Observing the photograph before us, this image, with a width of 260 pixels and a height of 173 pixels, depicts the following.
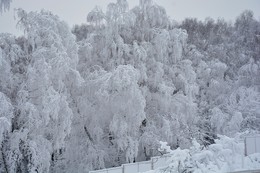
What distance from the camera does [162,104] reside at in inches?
742

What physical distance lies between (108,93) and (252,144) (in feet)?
22.0

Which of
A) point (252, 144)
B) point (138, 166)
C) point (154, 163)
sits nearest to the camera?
point (138, 166)

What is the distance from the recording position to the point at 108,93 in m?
16.6

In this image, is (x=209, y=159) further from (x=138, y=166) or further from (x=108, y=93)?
(x=108, y=93)

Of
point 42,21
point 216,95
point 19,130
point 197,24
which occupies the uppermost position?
point 197,24

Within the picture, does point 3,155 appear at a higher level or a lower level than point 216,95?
lower

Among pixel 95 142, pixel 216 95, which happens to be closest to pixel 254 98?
pixel 216 95

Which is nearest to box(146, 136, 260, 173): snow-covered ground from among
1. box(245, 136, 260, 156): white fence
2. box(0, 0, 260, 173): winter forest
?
box(245, 136, 260, 156): white fence

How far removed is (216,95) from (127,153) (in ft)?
30.6

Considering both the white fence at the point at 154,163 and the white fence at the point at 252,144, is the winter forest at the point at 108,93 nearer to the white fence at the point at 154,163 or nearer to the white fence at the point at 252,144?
the white fence at the point at 154,163

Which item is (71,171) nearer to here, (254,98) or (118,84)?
(118,84)

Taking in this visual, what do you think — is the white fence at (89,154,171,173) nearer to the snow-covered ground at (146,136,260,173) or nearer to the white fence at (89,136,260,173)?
the white fence at (89,136,260,173)

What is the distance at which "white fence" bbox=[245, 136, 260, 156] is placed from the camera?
13.1 metres

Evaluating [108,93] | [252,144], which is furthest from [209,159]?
[108,93]
